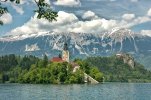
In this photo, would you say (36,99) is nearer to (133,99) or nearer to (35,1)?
(133,99)

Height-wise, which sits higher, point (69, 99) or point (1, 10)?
point (1, 10)

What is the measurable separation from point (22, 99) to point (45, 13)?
57.8m

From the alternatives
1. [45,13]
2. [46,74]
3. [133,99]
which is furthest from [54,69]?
[45,13]

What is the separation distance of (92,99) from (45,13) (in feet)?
189

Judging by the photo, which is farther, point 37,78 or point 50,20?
point 37,78

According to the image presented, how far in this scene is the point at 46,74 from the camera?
622 ft

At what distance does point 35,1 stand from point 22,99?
2301 inches

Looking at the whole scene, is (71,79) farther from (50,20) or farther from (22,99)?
(50,20)

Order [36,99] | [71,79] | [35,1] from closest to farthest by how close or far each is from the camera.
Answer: [35,1] < [36,99] < [71,79]

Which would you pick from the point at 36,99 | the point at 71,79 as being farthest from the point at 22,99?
the point at 71,79

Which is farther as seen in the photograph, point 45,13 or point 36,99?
point 36,99

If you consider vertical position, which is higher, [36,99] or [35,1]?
[35,1]

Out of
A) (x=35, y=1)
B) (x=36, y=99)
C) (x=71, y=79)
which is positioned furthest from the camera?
(x=71, y=79)

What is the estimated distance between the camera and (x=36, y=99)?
7575 centimetres
